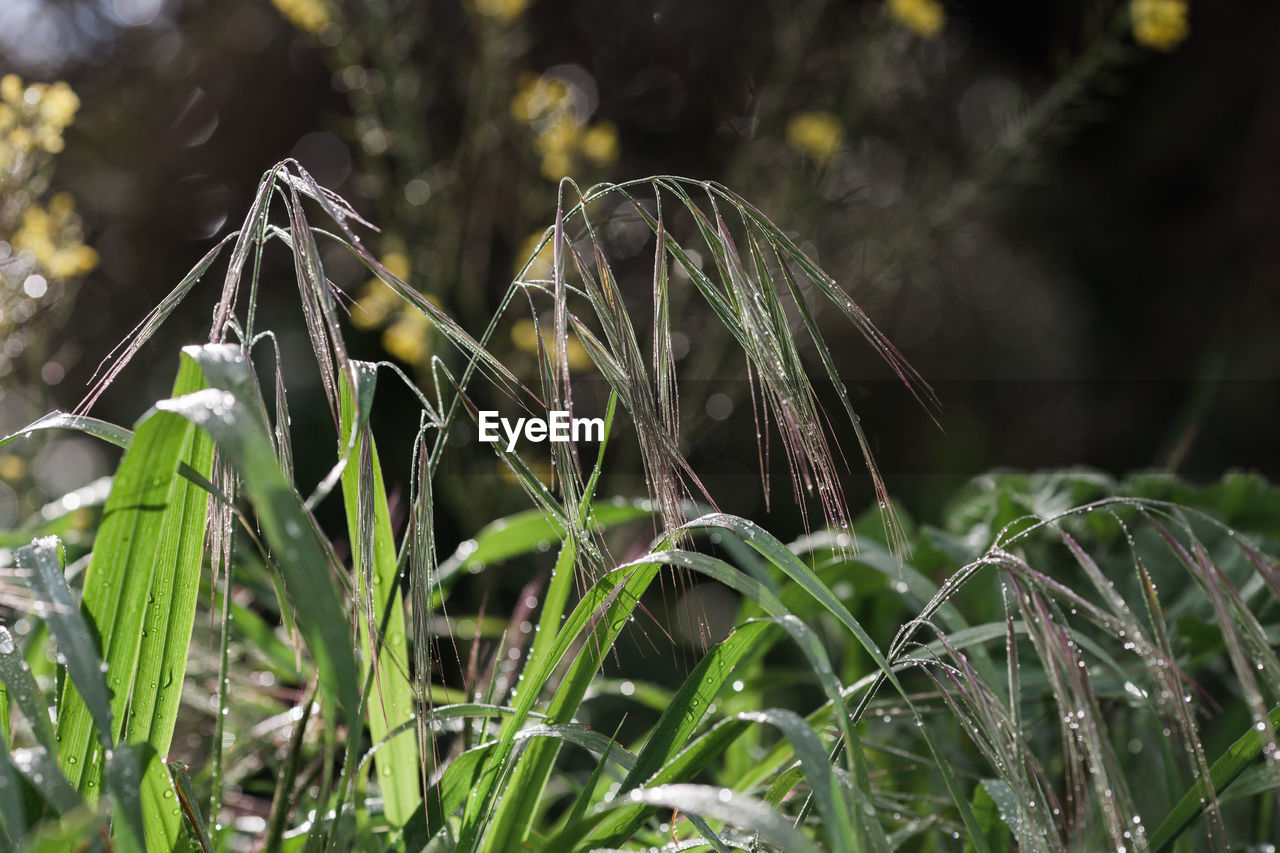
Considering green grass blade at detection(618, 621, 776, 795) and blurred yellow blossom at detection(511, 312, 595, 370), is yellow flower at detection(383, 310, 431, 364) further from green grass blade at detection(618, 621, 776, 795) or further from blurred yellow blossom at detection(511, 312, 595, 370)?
green grass blade at detection(618, 621, 776, 795)

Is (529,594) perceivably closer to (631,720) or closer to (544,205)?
(544,205)

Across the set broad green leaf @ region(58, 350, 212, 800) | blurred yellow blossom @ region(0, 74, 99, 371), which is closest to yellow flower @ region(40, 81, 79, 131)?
blurred yellow blossom @ region(0, 74, 99, 371)

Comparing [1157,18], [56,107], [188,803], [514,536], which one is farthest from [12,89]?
[1157,18]

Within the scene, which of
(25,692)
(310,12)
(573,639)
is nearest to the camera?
(25,692)

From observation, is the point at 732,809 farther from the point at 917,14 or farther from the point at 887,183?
the point at 887,183

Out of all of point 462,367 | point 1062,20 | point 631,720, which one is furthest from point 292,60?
point 1062,20

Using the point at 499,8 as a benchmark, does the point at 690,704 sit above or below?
below
